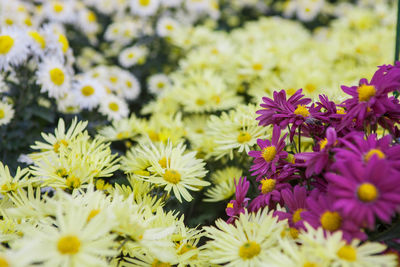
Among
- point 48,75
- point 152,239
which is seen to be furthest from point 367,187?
point 48,75

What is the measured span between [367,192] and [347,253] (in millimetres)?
130

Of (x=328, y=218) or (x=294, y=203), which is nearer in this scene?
(x=328, y=218)

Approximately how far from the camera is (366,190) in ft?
2.49

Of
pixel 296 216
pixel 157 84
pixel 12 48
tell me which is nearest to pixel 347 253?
pixel 296 216

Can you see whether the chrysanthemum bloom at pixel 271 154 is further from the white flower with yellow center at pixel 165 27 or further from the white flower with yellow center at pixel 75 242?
the white flower with yellow center at pixel 165 27

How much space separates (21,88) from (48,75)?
0.16 m

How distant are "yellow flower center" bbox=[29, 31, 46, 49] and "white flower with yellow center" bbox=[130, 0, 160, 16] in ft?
4.31

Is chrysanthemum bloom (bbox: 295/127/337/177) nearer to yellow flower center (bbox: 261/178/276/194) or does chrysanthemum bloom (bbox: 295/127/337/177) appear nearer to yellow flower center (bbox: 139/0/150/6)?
yellow flower center (bbox: 261/178/276/194)

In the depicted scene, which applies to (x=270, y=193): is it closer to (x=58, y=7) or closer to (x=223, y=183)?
(x=223, y=183)

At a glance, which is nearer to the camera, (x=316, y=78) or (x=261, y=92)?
(x=261, y=92)

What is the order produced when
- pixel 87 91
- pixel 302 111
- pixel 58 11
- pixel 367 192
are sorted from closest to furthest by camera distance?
pixel 367 192, pixel 302 111, pixel 87 91, pixel 58 11

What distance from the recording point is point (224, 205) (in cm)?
173

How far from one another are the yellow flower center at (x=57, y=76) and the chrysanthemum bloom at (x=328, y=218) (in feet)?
4.79

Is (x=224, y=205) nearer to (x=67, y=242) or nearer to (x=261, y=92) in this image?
(x=261, y=92)
